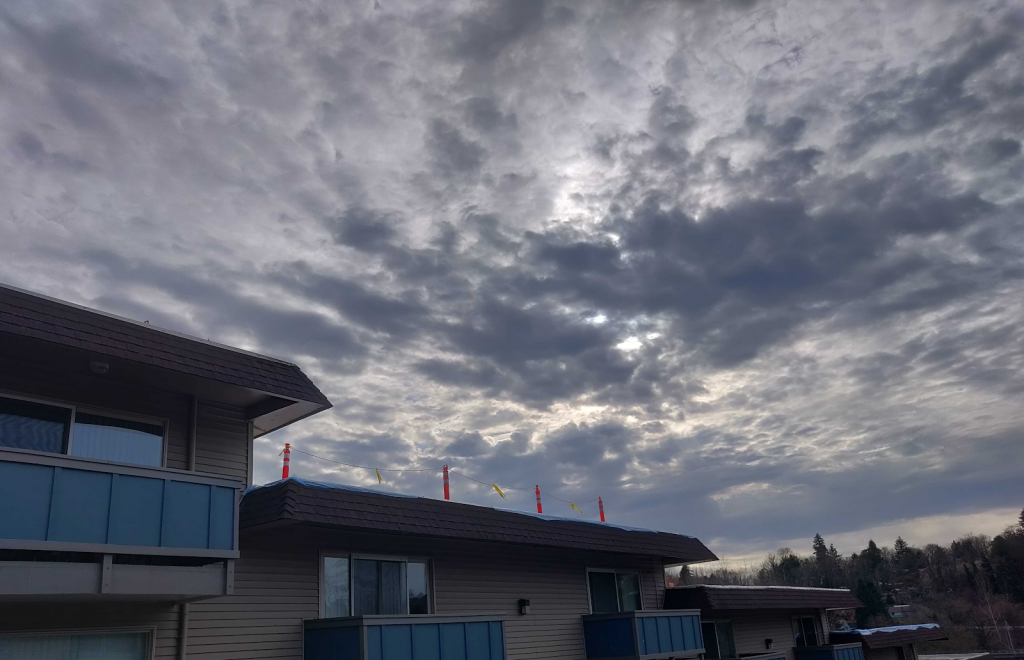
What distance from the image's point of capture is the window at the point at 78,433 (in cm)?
973

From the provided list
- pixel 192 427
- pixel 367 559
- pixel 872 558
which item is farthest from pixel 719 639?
pixel 872 558

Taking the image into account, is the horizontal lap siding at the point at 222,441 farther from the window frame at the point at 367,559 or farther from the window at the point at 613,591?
the window at the point at 613,591

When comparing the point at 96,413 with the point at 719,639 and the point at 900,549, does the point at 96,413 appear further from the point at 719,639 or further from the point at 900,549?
the point at 900,549

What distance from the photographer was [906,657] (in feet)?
92.3

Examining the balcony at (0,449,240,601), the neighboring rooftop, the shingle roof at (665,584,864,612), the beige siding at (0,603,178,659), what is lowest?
the shingle roof at (665,584,864,612)

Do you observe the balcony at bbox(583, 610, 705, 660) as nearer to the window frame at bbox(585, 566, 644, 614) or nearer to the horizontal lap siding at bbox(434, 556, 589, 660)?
the horizontal lap siding at bbox(434, 556, 589, 660)

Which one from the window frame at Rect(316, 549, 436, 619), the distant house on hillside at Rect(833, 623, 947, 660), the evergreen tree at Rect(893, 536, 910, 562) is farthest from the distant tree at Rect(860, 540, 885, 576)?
the window frame at Rect(316, 549, 436, 619)

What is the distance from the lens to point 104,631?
9305 millimetres

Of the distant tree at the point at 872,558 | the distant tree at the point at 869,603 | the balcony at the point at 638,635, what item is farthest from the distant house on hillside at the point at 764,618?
the distant tree at the point at 872,558

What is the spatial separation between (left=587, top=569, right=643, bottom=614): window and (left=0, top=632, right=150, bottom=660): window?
1027cm

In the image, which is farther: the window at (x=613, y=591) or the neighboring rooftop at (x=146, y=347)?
the window at (x=613, y=591)

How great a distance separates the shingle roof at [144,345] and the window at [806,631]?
1889cm

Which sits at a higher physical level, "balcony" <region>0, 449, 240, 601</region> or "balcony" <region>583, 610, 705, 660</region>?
"balcony" <region>0, 449, 240, 601</region>

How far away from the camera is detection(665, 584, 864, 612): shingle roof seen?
18.8m
